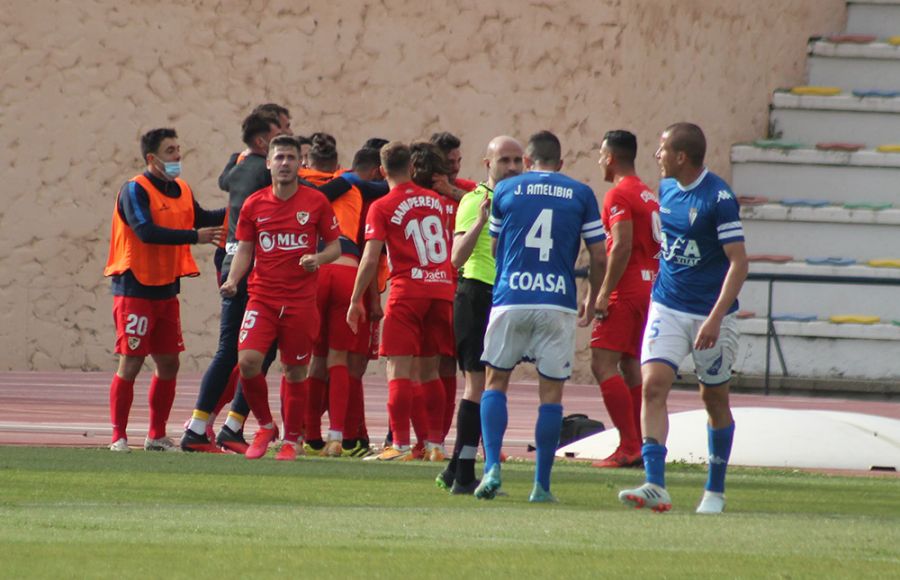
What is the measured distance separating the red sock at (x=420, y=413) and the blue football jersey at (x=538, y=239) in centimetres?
280

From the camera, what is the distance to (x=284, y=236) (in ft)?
37.7

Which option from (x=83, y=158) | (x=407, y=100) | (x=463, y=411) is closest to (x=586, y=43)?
(x=407, y=100)

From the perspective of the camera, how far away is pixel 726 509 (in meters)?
9.02

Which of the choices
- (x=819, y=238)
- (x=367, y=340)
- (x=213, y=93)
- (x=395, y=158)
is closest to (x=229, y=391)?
(x=367, y=340)

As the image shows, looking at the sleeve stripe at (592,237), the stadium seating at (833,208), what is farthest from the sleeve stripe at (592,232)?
the stadium seating at (833,208)

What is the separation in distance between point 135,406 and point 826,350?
8.46m

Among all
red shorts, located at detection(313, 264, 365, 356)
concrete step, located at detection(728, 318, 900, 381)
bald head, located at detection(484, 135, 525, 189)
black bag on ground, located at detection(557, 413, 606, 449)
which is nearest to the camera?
bald head, located at detection(484, 135, 525, 189)

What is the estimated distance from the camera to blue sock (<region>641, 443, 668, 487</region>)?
339 inches

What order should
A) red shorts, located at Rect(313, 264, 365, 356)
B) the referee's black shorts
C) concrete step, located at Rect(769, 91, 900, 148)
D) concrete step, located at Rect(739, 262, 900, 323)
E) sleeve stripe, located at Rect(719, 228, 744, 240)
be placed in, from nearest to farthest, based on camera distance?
1. sleeve stripe, located at Rect(719, 228, 744, 240)
2. the referee's black shorts
3. red shorts, located at Rect(313, 264, 365, 356)
4. concrete step, located at Rect(739, 262, 900, 323)
5. concrete step, located at Rect(769, 91, 900, 148)

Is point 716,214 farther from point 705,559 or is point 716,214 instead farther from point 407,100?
point 407,100

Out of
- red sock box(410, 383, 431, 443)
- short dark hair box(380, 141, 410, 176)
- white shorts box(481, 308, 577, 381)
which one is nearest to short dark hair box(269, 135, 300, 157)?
short dark hair box(380, 141, 410, 176)

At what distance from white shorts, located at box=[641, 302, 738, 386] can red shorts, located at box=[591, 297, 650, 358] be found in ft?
10.6

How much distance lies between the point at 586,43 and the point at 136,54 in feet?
16.5

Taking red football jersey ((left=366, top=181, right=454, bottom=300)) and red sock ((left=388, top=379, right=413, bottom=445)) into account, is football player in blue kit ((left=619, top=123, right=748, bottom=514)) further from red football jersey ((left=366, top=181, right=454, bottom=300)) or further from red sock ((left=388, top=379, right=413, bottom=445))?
red sock ((left=388, top=379, right=413, bottom=445))
